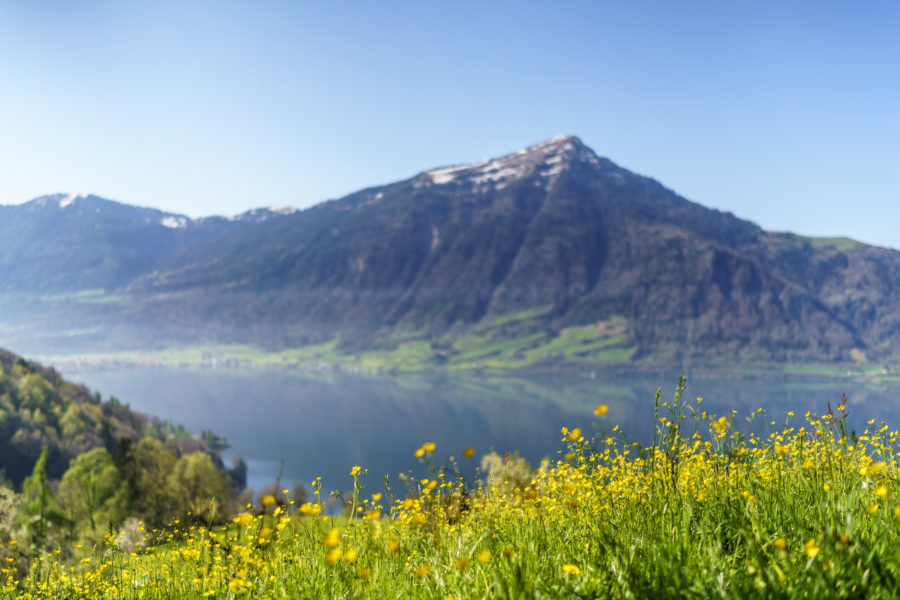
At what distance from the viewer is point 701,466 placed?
5.65 meters

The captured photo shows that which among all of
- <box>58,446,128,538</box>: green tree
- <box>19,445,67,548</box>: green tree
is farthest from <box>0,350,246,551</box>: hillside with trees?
<box>19,445,67,548</box>: green tree

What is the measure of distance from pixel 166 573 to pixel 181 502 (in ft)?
186

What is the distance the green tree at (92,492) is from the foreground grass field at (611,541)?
6345 cm

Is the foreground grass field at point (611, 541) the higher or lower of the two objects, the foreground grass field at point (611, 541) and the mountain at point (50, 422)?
the higher

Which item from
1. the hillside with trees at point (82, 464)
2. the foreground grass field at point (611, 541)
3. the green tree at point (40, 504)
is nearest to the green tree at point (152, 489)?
the hillside with trees at point (82, 464)

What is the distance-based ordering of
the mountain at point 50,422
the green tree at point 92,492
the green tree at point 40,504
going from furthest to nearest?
the mountain at point 50,422 < the green tree at point 92,492 < the green tree at point 40,504

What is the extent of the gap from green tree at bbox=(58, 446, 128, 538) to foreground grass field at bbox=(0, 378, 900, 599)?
63445 mm

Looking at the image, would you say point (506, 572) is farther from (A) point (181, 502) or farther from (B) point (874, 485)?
(A) point (181, 502)

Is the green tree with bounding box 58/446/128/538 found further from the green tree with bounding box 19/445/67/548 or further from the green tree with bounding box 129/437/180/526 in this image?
the green tree with bounding box 19/445/67/548

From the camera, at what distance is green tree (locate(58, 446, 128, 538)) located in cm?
6238

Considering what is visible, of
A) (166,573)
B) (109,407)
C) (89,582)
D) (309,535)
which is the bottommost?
(109,407)

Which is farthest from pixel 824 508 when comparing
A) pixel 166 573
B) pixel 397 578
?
pixel 166 573

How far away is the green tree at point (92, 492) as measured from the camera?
6238cm

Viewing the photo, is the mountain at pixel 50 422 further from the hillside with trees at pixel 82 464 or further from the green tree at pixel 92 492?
the green tree at pixel 92 492
